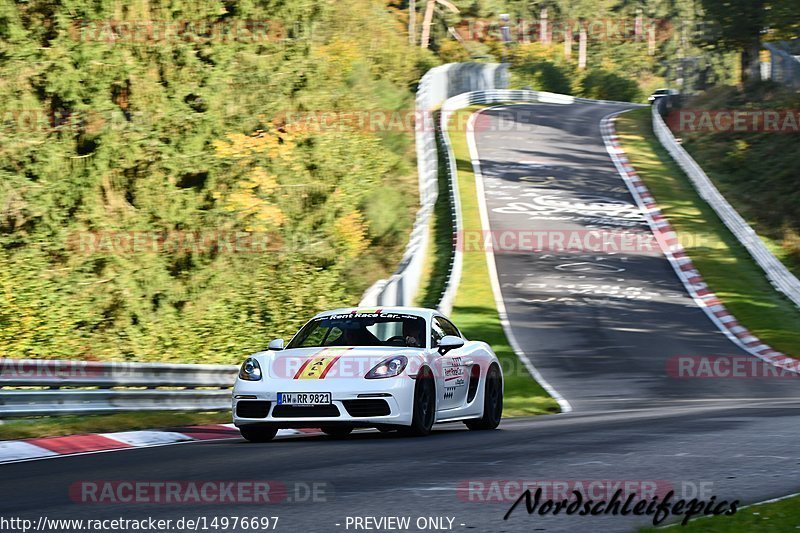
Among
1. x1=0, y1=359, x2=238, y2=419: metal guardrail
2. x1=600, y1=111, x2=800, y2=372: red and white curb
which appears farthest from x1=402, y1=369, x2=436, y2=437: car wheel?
x1=600, y1=111, x2=800, y2=372: red and white curb

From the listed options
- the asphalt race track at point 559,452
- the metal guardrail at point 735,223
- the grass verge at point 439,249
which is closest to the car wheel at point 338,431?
the asphalt race track at point 559,452

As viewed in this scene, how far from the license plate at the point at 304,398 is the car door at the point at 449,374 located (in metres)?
1.34

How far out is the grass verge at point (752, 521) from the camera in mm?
5680

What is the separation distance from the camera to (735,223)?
3456 centimetres

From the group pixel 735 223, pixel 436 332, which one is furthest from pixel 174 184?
pixel 436 332

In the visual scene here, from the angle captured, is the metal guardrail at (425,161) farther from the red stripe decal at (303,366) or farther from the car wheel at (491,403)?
the red stripe decal at (303,366)

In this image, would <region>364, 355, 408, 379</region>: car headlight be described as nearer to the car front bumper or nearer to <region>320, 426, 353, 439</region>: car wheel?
the car front bumper

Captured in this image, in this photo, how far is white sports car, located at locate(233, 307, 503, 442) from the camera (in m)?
10.8

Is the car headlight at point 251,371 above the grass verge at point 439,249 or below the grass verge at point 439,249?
above

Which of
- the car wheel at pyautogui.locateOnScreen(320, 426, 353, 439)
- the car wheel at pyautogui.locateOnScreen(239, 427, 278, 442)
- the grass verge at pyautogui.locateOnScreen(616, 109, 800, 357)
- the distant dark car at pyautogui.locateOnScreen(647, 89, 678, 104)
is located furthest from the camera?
the distant dark car at pyautogui.locateOnScreen(647, 89, 678, 104)

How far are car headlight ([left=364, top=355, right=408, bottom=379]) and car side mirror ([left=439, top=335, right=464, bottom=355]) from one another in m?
0.66

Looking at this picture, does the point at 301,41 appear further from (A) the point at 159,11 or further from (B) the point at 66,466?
(B) the point at 66,466

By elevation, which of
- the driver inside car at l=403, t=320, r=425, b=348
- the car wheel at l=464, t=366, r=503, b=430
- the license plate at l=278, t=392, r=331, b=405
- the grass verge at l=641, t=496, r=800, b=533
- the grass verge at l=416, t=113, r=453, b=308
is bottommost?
the grass verge at l=416, t=113, r=453, b=308

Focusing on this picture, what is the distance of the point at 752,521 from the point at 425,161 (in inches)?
1499
